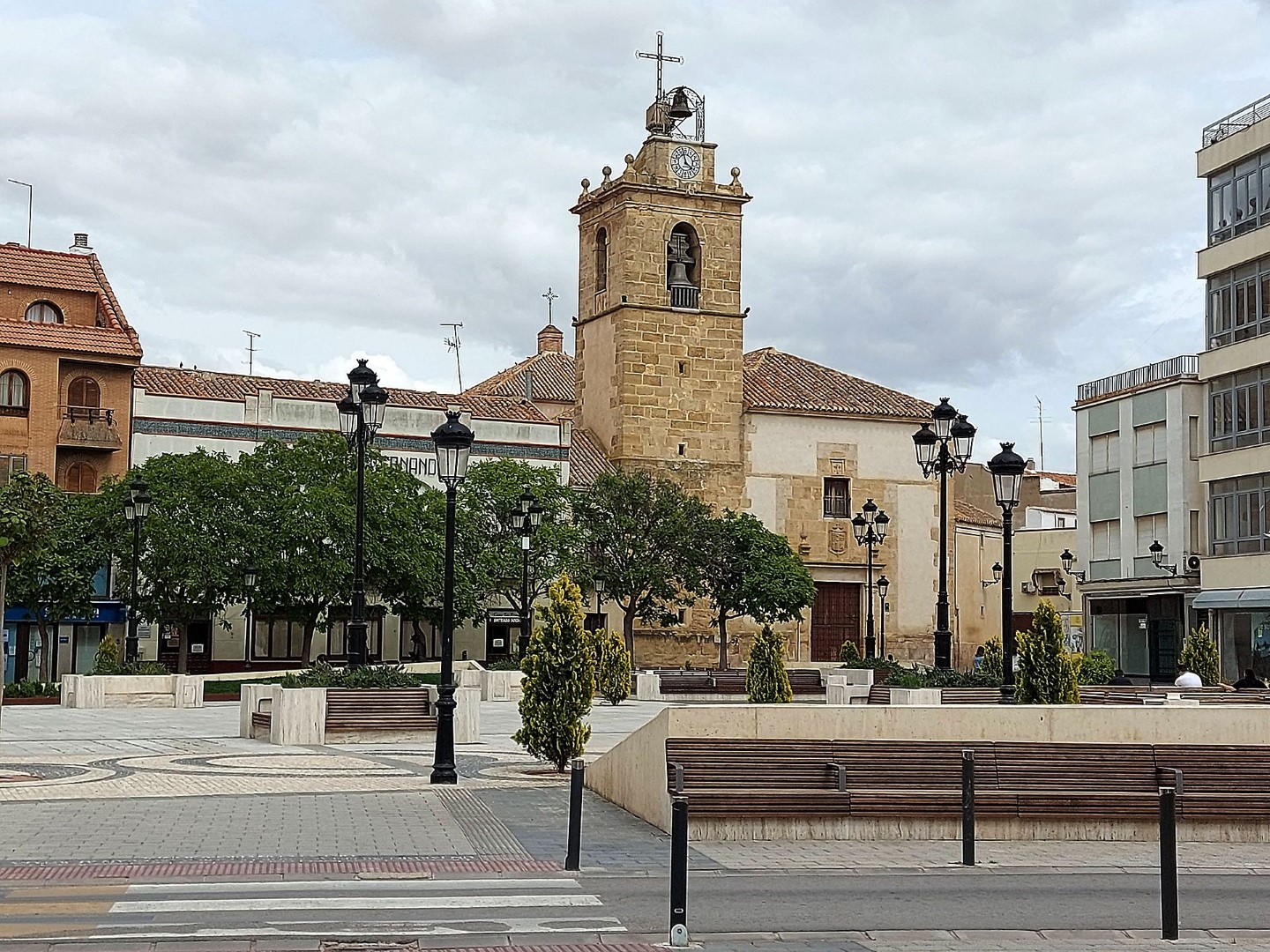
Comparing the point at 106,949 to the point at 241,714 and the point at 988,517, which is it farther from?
the point at 988,517

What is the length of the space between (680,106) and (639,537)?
1839cm

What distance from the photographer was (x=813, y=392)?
67875mm

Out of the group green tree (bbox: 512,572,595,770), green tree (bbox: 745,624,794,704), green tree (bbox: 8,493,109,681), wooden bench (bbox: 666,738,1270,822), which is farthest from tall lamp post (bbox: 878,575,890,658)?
wooden bench (bbox: 666,738,1270,822)

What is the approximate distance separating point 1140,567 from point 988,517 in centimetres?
2637

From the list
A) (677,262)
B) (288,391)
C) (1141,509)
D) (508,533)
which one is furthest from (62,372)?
(1141,509)

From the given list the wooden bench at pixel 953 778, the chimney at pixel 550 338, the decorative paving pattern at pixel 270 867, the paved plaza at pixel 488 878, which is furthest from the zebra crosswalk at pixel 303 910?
the chimney at pixel 550 338

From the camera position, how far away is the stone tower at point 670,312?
63500 millimetres

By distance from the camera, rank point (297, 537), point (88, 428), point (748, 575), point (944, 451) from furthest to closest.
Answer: point (748, 575) < point (88, 428) < point (297, 537) < point (944, 451)

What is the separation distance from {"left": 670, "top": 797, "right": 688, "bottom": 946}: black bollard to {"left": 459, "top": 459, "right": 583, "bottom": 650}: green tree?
42.4 m

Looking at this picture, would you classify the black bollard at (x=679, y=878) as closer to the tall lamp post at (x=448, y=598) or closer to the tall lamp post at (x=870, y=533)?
the tall lamp post at (x=448, y=598)

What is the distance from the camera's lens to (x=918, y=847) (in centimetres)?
1426

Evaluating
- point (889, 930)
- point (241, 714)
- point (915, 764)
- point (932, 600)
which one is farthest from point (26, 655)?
point (889, 930)

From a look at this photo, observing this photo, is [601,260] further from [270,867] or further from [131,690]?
[270,867]

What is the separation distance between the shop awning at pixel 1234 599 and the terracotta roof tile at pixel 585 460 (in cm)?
2213
